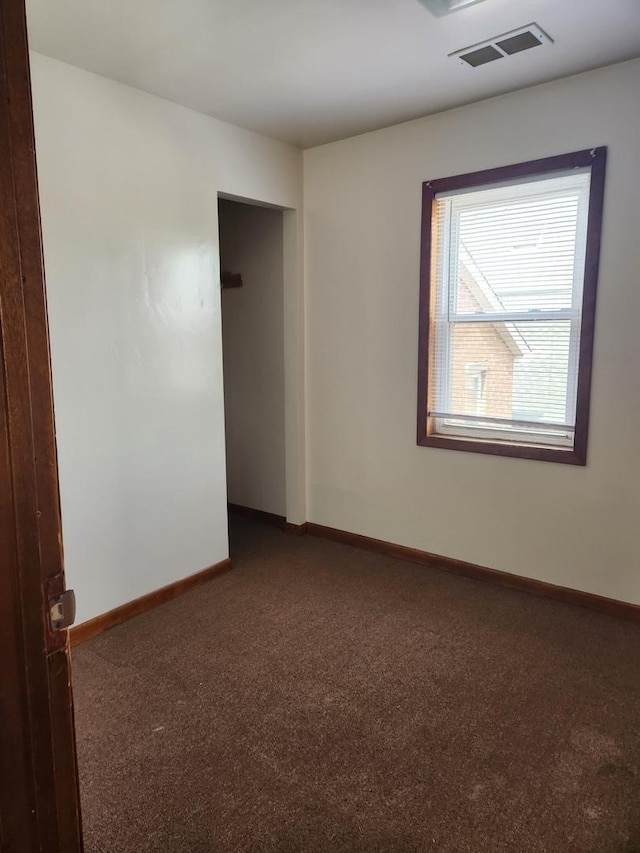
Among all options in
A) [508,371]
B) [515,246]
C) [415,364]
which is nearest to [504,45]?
[515,246]

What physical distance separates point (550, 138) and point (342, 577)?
8.88ft

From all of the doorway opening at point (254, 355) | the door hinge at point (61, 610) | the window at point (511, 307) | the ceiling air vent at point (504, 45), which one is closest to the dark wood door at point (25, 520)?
the door hinge at point (61, 610)

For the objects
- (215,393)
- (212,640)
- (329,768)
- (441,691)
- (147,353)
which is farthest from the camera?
(215,393)

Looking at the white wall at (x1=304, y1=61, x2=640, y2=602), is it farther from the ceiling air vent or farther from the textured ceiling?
the ceiling air vent

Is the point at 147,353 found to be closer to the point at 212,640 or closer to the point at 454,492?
the point at 212,640

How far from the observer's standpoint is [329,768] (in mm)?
1957

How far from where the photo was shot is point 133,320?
2959mm

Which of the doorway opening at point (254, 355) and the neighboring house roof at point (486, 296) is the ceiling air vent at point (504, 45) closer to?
the neighboring house roof at point (486, 296)

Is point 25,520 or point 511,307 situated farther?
point 511,307

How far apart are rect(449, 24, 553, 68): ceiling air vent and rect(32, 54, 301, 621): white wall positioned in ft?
4.73

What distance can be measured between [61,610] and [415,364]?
2972 millimetres

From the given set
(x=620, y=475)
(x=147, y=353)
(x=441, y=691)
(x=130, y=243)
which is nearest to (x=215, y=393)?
(x=147, y=353)

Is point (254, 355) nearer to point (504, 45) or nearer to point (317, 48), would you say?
point (317, 48)

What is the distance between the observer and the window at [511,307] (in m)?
2.96
